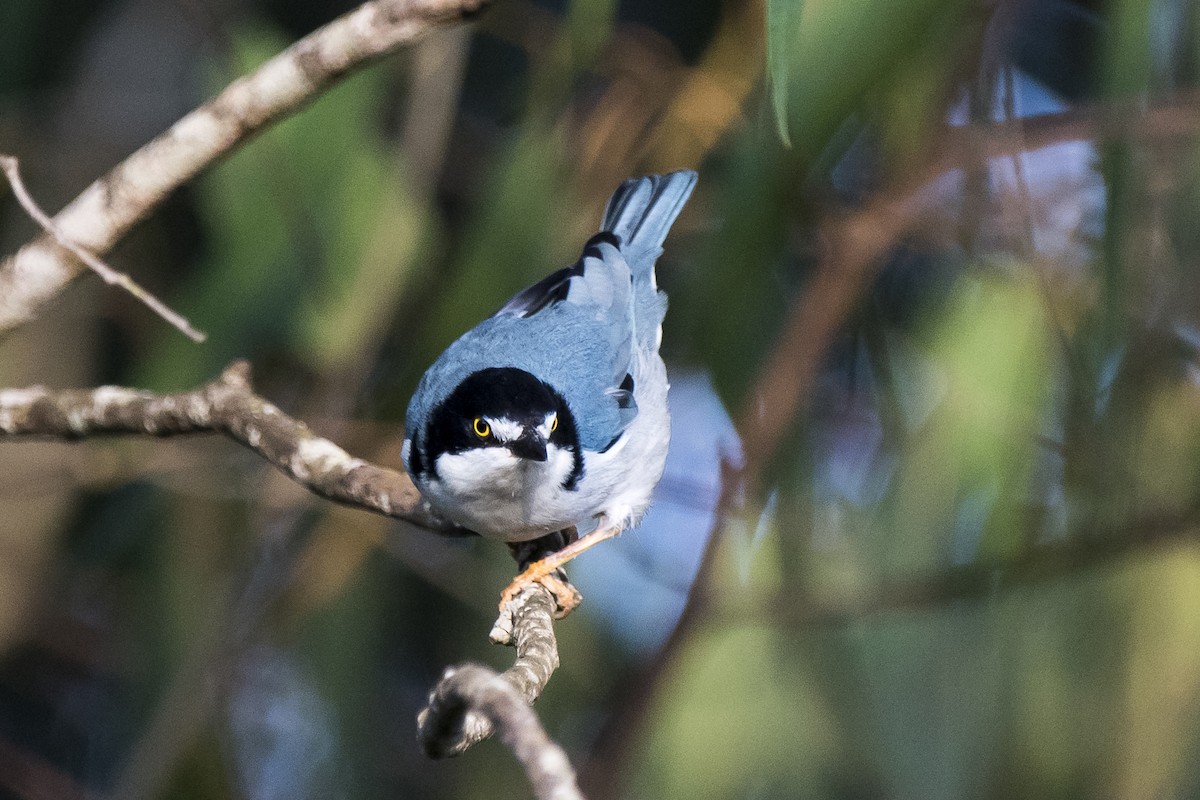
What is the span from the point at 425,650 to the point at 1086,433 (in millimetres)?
2173

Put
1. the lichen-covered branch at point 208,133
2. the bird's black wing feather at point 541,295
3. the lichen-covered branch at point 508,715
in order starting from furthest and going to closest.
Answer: the bird's black wing feather at point 541,295 → the lichen-covered branch at point 208,133 → the lichen-covered branch at point 508,715

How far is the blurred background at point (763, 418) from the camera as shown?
110 inches

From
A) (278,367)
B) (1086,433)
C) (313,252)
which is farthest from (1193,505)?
(278,367)

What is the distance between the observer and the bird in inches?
87.8

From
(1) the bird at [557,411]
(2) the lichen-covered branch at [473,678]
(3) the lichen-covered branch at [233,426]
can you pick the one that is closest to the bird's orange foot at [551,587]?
(1) the bird at [557,411]

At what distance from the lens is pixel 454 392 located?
2266 millimetres

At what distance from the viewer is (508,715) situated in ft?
3.65

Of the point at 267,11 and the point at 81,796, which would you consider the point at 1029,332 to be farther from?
the point at 81,796

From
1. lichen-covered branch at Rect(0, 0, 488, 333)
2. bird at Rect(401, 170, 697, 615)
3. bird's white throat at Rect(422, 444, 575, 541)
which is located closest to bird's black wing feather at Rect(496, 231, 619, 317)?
bird at Rect(401, 170, 697, 615)

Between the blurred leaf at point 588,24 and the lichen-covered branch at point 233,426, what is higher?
the blurred leaf at point 588,24

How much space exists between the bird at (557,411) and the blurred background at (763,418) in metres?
0.18

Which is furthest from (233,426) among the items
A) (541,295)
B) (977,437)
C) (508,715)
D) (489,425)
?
(977,437)

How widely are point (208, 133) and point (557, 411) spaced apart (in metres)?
0.79

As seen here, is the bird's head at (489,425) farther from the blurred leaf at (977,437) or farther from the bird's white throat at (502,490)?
the blurred leaf at (977,437)
